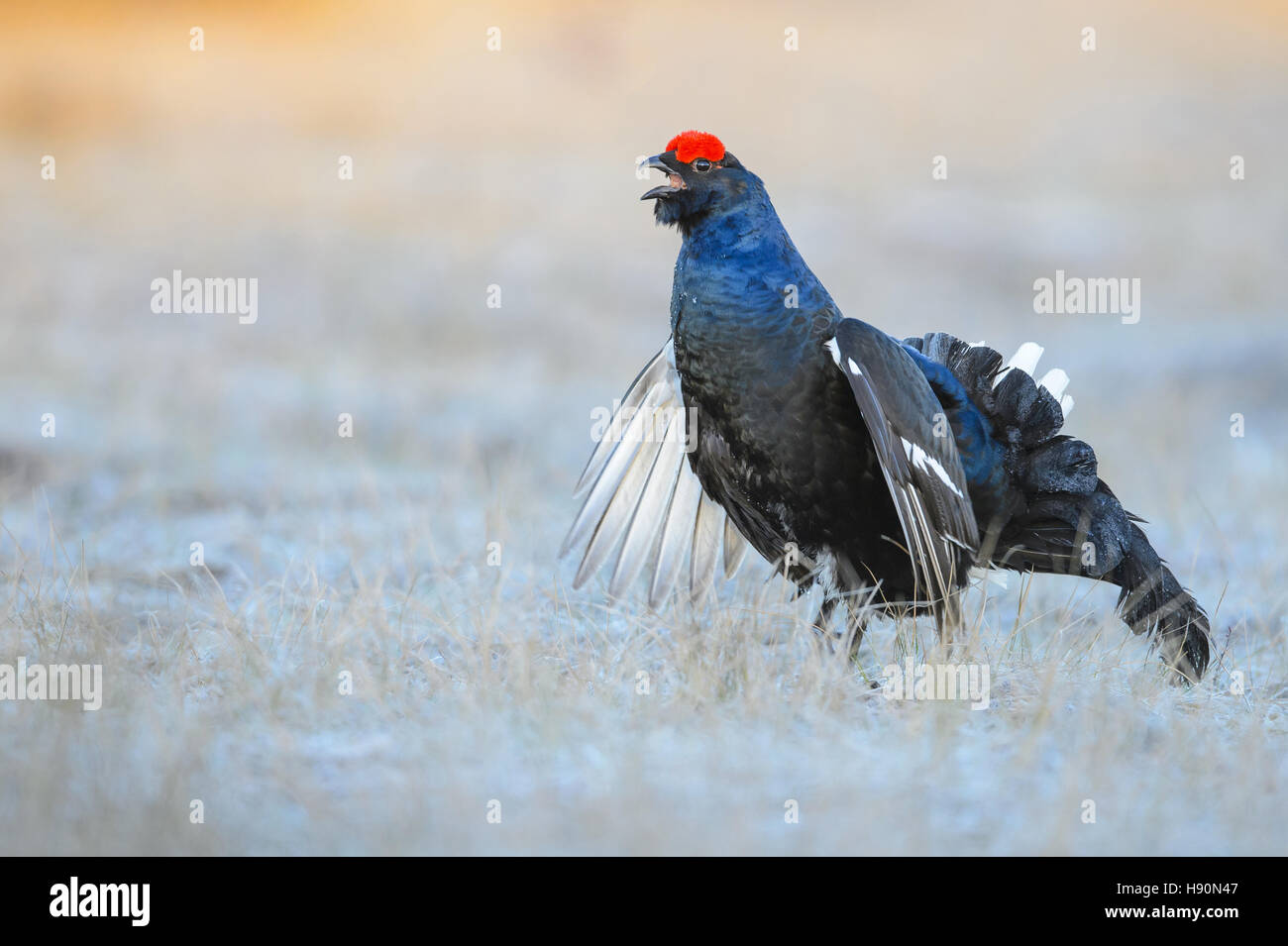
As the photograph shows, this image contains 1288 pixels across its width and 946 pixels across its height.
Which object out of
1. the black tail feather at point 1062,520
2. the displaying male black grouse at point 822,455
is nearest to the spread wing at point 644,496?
the displaying male black grouse at point 822,455

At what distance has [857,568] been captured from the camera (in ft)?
13.9

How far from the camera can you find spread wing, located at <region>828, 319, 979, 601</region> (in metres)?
3.76

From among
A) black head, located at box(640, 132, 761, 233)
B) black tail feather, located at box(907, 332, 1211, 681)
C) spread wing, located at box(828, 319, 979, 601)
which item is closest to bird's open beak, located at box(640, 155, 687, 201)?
black head, located at box(640, 132, 761, 233)

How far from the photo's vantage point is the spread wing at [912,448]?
3758 millimetres

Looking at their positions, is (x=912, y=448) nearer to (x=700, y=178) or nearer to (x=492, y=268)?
(x=700, y=178)

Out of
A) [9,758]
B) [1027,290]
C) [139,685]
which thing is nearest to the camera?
[9,758]

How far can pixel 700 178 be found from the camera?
3.98m

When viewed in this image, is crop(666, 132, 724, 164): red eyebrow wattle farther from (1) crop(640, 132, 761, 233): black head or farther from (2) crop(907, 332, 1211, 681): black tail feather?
(2) crop(907, 332, 1211, 681): black tail feather

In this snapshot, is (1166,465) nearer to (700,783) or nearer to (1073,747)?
(1073,747)

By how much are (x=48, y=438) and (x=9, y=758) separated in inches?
189

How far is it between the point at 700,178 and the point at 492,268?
894cm

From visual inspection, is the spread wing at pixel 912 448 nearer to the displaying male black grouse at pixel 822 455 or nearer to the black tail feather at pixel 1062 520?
the displaying male black grouse at pixel 822 455

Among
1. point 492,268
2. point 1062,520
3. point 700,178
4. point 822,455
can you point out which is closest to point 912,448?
point 822,455

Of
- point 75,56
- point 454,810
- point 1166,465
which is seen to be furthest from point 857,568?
point 75,56
